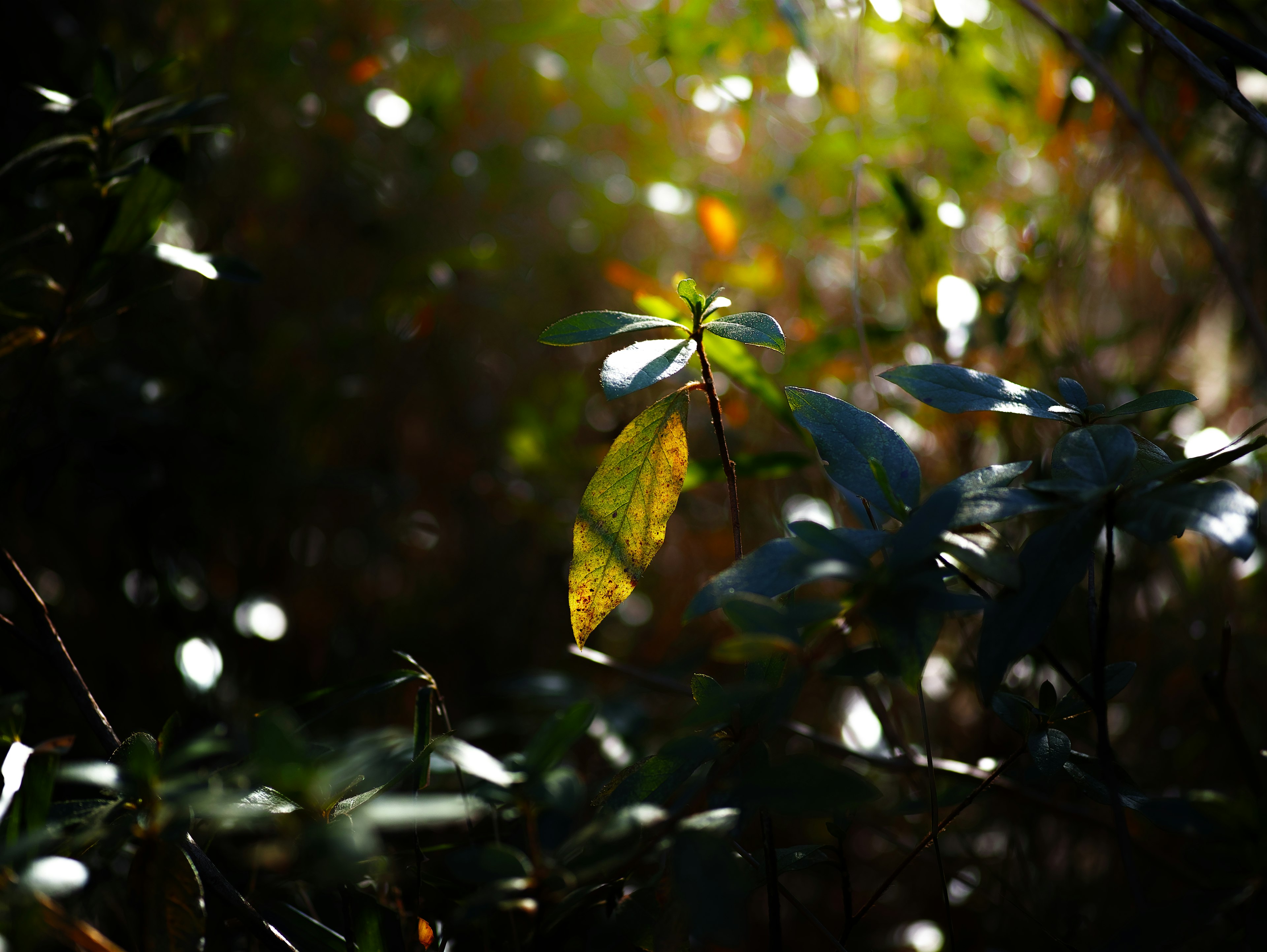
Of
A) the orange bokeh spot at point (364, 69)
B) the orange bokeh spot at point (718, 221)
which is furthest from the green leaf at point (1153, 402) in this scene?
the orange bokeh spot at point (364, 69)

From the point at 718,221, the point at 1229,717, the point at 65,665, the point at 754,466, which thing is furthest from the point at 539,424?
the point at 1229,717

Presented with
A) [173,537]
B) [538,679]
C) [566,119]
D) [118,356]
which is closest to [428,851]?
[538,679]

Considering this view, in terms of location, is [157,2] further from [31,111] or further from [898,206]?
[898,206]

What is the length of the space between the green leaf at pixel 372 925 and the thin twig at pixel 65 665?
0.13m

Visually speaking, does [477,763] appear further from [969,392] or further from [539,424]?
[539,424]

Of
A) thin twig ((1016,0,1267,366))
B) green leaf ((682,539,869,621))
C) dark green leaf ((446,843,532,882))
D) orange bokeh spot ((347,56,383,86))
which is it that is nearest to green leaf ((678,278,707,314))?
green leaf ((682,539,869,621))

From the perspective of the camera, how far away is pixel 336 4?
1129 mm

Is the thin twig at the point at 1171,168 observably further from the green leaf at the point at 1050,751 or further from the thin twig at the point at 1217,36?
the green leaf at the point at 1050,751

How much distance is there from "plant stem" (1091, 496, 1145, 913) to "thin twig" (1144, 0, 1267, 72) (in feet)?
0.79

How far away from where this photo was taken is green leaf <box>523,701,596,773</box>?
9.8 inches

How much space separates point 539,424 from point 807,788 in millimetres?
780

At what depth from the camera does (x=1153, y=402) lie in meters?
0.33

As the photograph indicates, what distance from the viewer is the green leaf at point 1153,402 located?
328 mm

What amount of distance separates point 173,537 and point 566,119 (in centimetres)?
100
